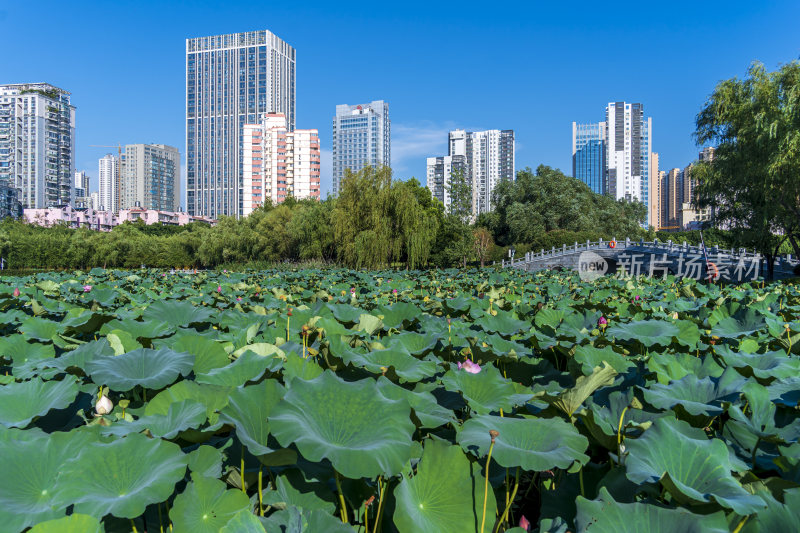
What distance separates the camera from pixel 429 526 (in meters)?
0.79

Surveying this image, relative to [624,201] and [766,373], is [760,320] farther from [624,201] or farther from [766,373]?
[624,201]

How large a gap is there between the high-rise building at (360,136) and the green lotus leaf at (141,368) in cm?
11194

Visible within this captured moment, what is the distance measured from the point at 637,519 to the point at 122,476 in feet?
2.57

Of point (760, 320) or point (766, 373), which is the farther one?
point (760, 320)

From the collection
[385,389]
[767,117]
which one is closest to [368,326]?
[385,389]

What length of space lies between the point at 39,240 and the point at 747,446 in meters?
47.7

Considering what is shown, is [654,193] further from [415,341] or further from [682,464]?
[682,464]

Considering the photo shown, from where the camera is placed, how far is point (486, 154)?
10625 cm

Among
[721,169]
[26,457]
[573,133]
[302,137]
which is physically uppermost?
[573,133]

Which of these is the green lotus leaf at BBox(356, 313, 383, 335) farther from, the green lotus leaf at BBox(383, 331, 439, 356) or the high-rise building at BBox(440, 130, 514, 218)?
the high-rise building at BBox(440, 130, 514, 218)

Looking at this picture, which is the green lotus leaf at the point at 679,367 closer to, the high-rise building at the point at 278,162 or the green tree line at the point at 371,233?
the green tree line at the point at 371,233

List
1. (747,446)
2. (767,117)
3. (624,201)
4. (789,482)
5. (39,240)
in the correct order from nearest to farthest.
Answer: (789,482) < (747,446) < (767,117) < (39,240) < (624,201)

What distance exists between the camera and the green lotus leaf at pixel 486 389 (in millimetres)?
1184

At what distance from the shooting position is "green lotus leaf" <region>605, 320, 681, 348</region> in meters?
1.88
